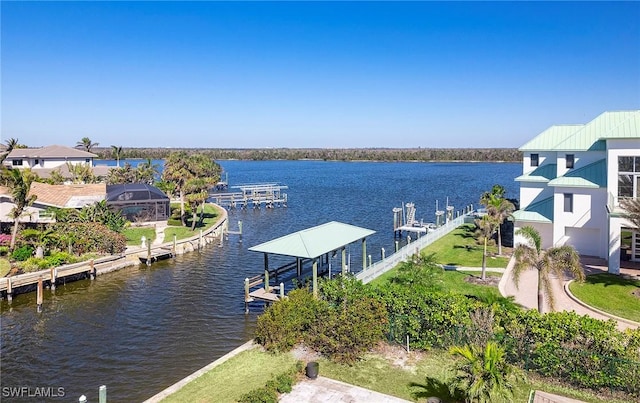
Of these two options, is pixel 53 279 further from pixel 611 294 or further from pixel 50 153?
pixel 50 153

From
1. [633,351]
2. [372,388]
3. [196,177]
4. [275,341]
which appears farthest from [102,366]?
[196,177]

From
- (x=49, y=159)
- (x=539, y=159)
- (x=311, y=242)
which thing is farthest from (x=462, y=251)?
(x=49, y=159)

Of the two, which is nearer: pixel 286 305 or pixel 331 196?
pixel 286 305

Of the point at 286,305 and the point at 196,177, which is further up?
the point at 196,177

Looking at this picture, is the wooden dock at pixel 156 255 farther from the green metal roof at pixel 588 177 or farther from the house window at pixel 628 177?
the house window at pixel 628 177

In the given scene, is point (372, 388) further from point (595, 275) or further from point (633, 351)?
point (595, 275)

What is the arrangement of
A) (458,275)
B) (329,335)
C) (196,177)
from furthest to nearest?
1. (196,177)
2. (458,275)
3. (329,335)

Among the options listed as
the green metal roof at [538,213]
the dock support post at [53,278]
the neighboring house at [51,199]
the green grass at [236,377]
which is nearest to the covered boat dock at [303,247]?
the green grass at [236,377]
